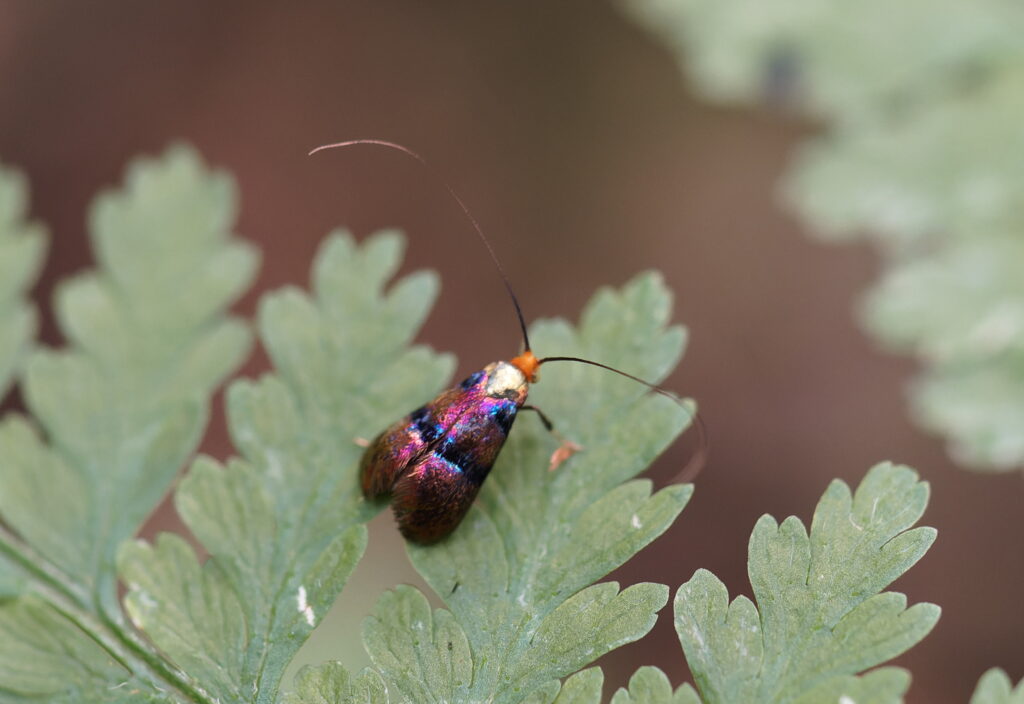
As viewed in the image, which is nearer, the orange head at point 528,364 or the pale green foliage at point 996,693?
the pale green foliage at point 996,693

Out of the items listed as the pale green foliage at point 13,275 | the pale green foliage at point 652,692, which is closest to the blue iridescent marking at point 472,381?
the pale green foliage at point 652,692

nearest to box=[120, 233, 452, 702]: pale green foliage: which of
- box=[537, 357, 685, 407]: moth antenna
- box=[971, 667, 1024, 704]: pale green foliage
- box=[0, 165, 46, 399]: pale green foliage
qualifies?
box=[537, 357, 685, 407]: moth antenna

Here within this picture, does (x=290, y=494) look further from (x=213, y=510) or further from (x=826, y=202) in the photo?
(x=826, y=202)

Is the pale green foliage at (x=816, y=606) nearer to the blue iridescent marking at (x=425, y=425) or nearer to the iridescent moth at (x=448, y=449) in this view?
the iridescent moth at (x=448, y=449)

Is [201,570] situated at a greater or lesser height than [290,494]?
lesser

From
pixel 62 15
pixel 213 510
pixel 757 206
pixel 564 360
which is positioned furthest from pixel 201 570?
pixel 62 15

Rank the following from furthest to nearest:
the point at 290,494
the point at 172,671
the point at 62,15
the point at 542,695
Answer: the point at 62,15 < the point at 290,494 < the point at 172,671 < the point at 542,695

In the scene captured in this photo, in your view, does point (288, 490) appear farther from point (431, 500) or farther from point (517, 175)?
point (517, 175)

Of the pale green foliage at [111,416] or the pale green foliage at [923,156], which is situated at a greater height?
the pale green foliage at [923,156]
